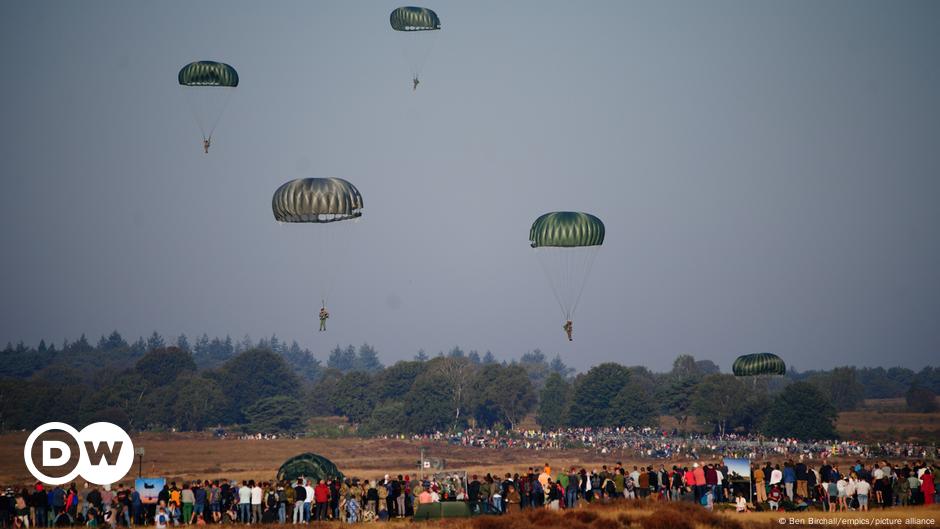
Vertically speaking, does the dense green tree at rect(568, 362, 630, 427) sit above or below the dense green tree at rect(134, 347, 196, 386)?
below

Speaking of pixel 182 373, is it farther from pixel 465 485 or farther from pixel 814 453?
pixel 465 485

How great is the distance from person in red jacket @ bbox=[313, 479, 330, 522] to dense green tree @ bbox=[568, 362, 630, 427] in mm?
108666

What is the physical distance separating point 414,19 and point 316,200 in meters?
29.0

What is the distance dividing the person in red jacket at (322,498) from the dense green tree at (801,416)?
8782cm

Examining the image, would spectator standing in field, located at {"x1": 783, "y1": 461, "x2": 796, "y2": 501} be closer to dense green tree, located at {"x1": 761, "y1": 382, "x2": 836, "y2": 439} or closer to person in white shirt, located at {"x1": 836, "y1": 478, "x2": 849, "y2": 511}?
person in white shirt, located at {"x1": 836, "y1": 478, "x2": 849, "y2": 511}

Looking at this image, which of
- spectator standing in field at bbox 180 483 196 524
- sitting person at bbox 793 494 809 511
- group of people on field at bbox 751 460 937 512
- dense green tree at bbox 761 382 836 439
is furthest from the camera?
dense green tree at bbox 761 382 836 439

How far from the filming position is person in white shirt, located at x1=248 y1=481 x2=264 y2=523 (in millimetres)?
39781

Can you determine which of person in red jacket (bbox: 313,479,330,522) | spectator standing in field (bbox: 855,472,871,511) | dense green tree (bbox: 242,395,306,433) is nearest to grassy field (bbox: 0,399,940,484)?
dense green tree (bbox: 242,395,306,433)

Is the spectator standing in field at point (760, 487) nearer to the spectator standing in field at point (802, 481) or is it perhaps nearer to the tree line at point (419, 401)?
the spectator standing in field at point (802, 481)

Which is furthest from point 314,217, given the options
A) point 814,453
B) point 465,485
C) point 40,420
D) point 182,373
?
point 182,373

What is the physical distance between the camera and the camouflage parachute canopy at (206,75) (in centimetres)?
8188

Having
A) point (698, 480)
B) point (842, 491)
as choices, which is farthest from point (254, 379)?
point (842, 491)

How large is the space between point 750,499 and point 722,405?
9029 centimetres

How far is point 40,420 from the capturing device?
150 metres
